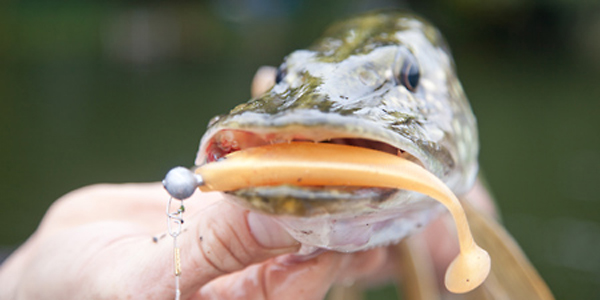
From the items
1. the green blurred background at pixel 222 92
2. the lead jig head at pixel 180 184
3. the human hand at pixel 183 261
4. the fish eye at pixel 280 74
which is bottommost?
the green blurred background at pixel 222 92

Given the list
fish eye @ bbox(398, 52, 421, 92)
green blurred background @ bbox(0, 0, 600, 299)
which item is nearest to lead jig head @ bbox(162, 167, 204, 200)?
fish eye @ bbox(398, 52, 421, 92)

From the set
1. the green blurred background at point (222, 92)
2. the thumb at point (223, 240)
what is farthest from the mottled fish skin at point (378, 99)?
the green blurred background at point (222, 92)

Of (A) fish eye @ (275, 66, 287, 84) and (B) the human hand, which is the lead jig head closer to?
(B) the human hand

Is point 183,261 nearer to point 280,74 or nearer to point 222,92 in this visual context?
point 280,74

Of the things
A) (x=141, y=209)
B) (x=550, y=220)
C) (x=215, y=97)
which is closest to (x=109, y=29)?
(x=215, y=97)

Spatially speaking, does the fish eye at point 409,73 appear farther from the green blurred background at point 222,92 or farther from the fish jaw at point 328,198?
the green blurred background at point 222,92

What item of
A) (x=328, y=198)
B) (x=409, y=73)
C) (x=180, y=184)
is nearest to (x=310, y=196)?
(x=328, y=198)
